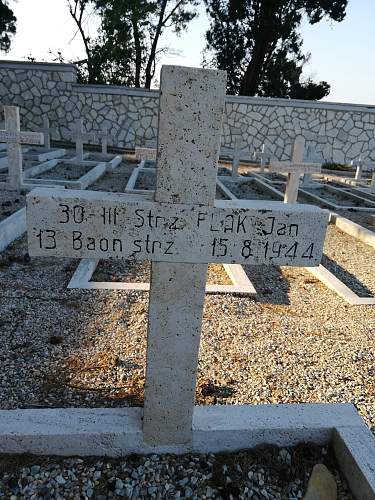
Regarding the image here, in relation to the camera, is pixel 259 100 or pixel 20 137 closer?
pixel 20 137

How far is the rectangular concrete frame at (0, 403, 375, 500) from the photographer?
1.69 m

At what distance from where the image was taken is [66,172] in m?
10.1

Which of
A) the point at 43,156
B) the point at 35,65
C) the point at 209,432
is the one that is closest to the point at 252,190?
the point at 43,156

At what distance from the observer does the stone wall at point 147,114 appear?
55.1 ft

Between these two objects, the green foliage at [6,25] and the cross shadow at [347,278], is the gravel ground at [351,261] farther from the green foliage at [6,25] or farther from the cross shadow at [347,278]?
the green foliage at [6,25]

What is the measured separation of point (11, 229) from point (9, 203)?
173 centimetres

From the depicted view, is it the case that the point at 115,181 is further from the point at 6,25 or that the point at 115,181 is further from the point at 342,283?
the point at 6,25

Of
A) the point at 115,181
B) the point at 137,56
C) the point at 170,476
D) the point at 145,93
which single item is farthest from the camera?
the point at 137,56

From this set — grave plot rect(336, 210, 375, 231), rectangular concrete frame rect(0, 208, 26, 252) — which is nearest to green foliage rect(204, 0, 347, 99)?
grave plot rect(336, 210, 375, 231)

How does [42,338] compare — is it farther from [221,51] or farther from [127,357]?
[221,51]

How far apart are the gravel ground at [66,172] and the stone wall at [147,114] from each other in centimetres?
607

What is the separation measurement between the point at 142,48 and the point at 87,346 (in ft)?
69.7

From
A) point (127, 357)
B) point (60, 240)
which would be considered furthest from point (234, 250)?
point (127, 357)

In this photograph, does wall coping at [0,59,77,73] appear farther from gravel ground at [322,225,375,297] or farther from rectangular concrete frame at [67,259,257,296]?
rectangular concrete frame at [67,259,257,296]
